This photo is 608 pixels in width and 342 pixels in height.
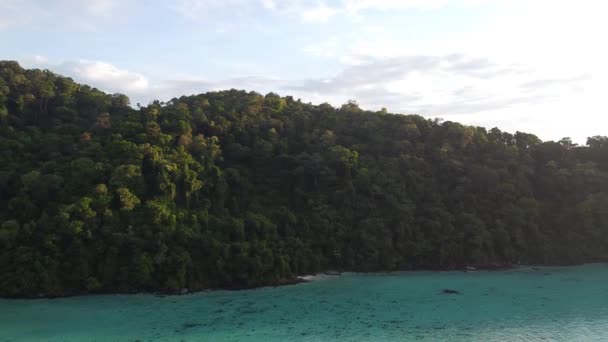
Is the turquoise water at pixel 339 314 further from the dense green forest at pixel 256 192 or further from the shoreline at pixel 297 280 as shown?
the dense green forest at pixel 256 192

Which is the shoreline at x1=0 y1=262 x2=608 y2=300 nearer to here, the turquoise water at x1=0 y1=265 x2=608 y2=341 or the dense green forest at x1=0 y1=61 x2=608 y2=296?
the dense green forest at x1=0 y1=61 x2=608 y2=296

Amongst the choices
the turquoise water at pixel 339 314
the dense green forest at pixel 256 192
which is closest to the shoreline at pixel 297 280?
the dense green forest at pixel 256 192

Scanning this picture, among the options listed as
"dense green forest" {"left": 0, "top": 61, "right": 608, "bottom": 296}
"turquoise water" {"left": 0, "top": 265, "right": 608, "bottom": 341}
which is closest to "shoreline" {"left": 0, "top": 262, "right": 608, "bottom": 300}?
"dense green forest" {"left": 0, "top": 61, "right": 608, "bottom": 296}

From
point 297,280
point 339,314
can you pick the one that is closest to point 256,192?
point 297,280

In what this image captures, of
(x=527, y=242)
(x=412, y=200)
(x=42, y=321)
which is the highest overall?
(x=412, y=200)

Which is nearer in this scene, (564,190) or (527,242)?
(527,242)

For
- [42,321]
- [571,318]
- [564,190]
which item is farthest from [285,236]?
[564,190]

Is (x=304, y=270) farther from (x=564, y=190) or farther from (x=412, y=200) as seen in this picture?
(x=564, y=190)
